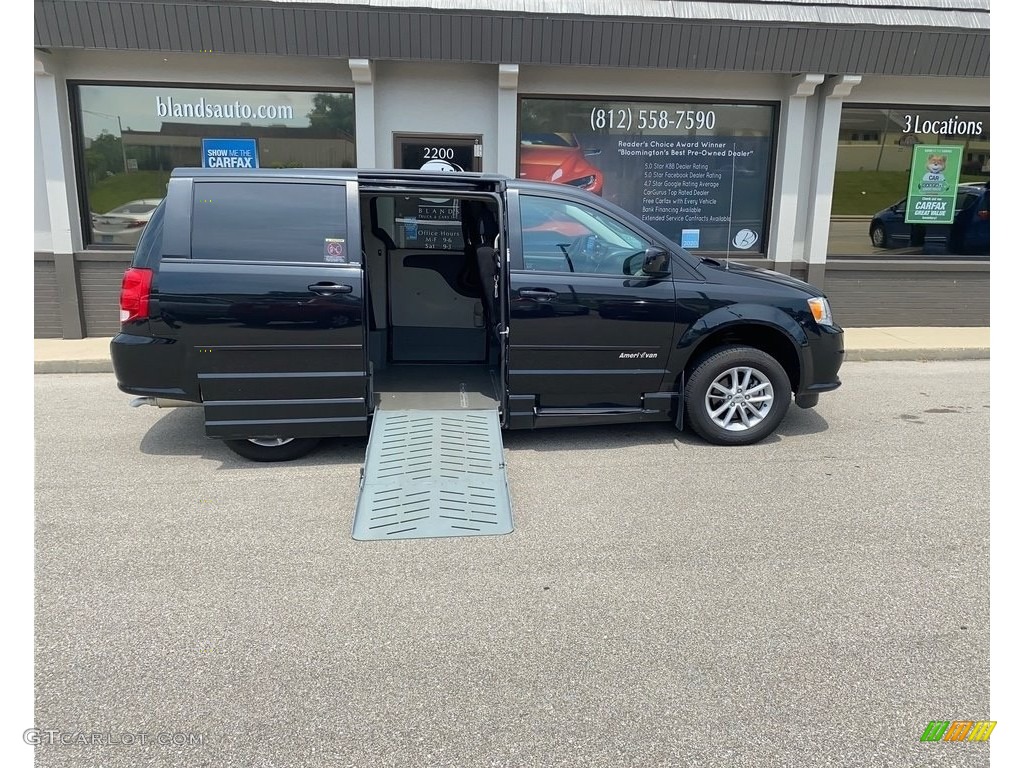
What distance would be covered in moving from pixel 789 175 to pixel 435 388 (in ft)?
20.2

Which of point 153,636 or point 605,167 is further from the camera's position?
point 605,167

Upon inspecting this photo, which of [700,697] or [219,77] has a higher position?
[219,77]

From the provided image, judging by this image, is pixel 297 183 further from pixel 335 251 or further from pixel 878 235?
pixel 878 235

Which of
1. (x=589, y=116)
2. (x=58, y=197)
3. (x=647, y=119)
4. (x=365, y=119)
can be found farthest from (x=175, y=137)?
(x=647, y=119)

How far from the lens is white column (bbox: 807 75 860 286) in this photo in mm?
9062

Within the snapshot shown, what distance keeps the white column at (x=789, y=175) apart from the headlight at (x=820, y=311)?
431 cm

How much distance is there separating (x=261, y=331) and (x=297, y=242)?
0.66m

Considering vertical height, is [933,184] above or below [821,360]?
above

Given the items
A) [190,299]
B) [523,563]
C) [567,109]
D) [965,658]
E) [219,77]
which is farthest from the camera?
[567,109]

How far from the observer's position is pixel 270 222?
4859mm

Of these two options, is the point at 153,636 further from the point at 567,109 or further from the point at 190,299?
the point at 567,109

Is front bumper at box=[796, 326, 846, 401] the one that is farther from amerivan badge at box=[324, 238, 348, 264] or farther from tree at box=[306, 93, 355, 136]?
tree at box=[306, 93, 355, 136]

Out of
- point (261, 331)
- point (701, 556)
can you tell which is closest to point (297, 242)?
point (261, 331)

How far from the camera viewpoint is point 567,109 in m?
9.02
